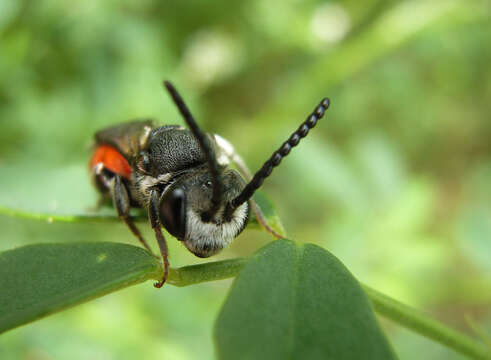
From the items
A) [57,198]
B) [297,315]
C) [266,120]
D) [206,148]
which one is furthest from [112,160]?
[266,120]

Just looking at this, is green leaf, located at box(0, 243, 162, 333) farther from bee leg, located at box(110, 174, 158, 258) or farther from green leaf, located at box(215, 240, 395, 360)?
bee leg, located at box(110, 174, 158, 258)

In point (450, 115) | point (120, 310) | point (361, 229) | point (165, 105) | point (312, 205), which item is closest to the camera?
point (120, 310)

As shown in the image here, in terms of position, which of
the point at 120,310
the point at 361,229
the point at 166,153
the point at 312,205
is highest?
the point at 166,153

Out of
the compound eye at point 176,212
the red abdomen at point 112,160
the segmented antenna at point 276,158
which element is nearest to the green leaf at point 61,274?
the compound eye at point 176,212

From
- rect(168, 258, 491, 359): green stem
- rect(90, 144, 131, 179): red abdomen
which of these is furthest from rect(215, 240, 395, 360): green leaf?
rect(90, 144, 131, 179): red abdomen

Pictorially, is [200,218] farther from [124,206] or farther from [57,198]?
[57,198]

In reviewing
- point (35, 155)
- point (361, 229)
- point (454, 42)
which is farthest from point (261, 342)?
point (454, 42)

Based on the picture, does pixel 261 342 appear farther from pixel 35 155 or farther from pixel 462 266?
pixel 462 266
